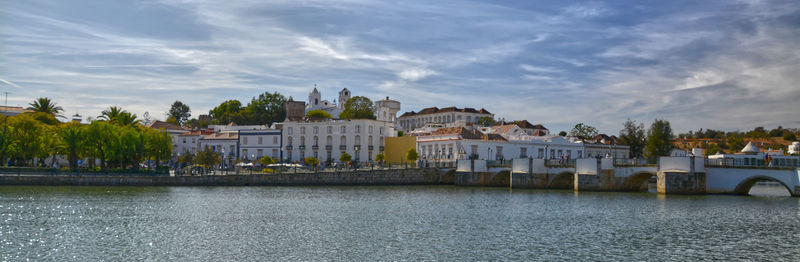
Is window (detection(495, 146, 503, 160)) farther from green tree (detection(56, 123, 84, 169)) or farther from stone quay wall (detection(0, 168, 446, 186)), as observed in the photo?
green tree (detection(56, 123, 84, 169))

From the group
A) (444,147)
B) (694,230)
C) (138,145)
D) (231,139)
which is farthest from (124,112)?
(694,230)

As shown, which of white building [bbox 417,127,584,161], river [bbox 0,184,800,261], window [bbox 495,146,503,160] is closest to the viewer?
river [bbox 0,184,800,261]

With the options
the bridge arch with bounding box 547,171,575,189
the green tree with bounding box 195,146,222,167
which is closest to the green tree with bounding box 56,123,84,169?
the green tree with bounding box 195,146,222,167

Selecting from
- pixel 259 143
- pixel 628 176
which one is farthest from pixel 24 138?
pixel 628 176

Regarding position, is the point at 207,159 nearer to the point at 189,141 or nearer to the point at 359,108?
the point at 189,141

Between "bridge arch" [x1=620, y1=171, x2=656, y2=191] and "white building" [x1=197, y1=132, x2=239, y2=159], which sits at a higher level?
"white building" [x1=197, y1=132, x2=239, y2=159]

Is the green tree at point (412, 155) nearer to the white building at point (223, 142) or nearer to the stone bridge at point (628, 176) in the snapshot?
the stone bridge at point (628, 176)

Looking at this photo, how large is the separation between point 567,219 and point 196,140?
7293 centimetres

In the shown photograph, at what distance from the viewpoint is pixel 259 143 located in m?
83.2

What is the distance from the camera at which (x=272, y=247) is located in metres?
21.8

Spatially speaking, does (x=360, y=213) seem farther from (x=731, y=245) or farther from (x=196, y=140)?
(x=196, y=140)

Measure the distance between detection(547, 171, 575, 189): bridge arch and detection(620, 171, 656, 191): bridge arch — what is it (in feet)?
15.7

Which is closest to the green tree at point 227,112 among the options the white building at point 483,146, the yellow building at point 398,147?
the yellow building at point 398,147

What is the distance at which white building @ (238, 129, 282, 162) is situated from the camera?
82000 millimetres
